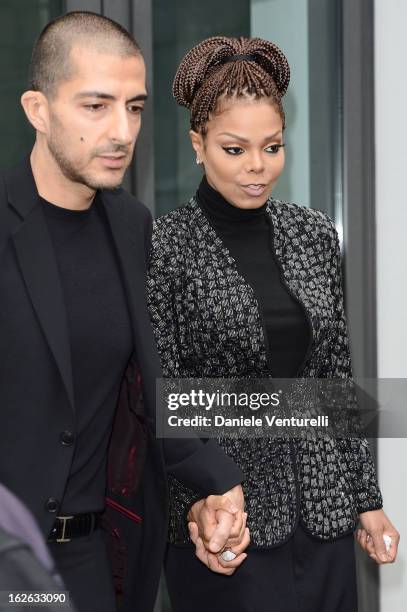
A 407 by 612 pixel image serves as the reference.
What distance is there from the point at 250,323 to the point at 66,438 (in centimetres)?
50

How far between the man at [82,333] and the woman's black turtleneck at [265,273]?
224mm

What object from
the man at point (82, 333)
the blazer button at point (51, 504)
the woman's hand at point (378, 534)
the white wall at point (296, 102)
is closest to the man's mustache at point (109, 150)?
the man at point (82, 333)

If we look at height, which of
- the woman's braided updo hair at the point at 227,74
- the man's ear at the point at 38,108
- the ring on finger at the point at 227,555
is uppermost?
the woman's braided updo hair at the point at 227,74

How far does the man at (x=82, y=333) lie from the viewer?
1.96 meters

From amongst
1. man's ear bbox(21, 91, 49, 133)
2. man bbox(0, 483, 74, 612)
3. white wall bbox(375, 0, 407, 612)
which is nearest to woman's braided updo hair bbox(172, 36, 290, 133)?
man's ear bbox(21, 91, 49, 133)

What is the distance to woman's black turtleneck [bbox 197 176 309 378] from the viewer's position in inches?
88.9

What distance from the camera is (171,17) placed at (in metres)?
3.30

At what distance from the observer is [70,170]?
2006 millimetres

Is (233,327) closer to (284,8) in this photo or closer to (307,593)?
(307,593)

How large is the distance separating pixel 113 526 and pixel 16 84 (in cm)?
136

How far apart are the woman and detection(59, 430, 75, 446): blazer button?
1.06 feet

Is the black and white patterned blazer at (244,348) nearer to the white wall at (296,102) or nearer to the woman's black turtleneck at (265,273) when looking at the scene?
the woman's black turtleneck at (265,273)

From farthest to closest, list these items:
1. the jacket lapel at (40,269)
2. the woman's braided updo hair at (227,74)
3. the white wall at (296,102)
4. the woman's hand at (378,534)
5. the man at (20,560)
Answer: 1. the white wall at (296,102)
2. the woman's hand at (378,534)
3. the woman's braided updo hair at (227,74)
4. the jacket lapel at (40,269)
5. the man at (20,560)

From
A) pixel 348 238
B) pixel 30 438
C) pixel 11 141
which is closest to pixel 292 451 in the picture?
pixel 30 438
